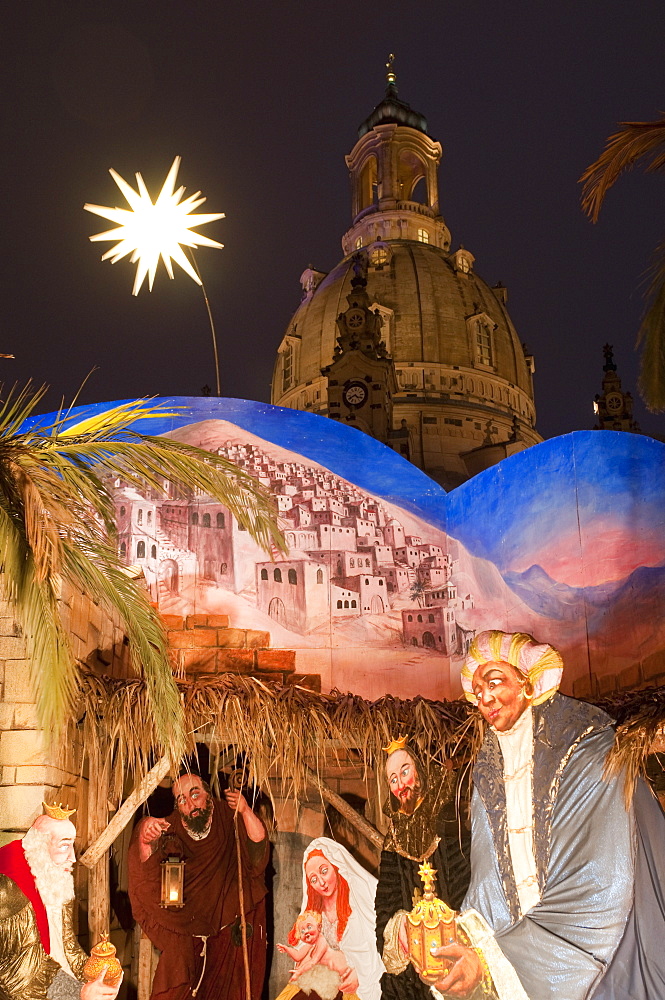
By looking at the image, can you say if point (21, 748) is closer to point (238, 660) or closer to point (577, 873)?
point (238, 660)

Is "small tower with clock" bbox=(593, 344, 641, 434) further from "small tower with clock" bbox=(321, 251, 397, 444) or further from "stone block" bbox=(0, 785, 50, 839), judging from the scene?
"stone block" bbox=(0, 785, 50, 839)

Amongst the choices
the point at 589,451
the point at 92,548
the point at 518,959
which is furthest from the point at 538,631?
the point at 92,548

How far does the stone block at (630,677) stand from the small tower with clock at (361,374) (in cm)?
2088

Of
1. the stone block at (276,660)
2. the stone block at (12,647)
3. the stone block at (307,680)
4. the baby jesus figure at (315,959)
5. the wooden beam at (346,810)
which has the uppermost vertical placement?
the stone block at (12,647)

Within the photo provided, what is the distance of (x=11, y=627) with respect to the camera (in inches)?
383

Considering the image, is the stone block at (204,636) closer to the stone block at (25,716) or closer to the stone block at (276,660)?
the stone block at (276,660)

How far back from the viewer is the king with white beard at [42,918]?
8.89 metres

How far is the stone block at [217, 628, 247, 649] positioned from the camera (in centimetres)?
1270

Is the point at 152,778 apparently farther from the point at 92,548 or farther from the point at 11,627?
the point at 92,548

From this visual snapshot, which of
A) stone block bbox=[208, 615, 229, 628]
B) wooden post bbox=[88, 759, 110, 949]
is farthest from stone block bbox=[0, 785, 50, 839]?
stone block bbox=[208, 615, 229, 628]

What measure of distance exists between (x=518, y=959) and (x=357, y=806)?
9.60 ft

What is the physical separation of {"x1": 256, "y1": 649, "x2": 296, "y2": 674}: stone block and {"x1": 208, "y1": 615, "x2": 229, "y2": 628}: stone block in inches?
21.2

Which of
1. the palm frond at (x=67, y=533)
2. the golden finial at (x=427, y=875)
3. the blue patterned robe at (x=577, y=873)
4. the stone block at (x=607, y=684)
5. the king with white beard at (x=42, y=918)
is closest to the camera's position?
the palm frond at (x=67, y=533)

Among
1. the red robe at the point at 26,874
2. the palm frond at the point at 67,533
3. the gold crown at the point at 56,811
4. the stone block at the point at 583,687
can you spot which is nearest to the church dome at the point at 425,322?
the stone block at the point at 583,687
